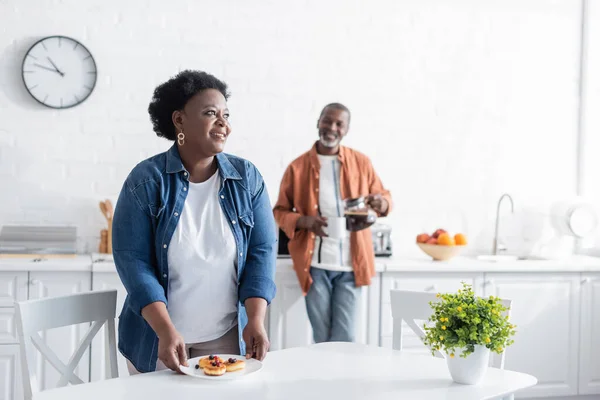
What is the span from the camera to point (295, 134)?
4094 millimetres

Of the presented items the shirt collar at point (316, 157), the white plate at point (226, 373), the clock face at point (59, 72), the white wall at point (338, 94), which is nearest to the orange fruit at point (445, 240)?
the white wall at point (338, 94)

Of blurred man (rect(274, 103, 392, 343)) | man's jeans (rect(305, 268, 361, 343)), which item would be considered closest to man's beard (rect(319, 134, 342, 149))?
blurred man (rect(274, 103, 392, 343))

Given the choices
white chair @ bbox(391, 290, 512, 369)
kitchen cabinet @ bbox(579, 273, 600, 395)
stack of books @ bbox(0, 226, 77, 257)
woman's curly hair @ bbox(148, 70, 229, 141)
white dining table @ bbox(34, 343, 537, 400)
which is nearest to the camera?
white dining table @ bbox(34, 343, 537, 400)

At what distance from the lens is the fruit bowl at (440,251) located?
388 centimetres

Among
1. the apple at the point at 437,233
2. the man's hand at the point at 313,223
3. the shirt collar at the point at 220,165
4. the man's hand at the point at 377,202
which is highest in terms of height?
the shirt collar at the point at 220,165

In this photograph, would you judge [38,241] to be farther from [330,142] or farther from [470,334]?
[470,334]

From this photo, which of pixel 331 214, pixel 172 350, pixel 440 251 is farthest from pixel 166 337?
pixel 440 251

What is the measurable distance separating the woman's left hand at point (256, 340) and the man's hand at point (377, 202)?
1.60 m

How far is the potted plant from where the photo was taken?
1688mm

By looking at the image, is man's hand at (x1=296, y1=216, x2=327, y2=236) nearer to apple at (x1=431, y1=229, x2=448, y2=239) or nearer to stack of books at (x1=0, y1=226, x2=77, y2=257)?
apple at (x1=431, y1=229, x2=448, y2=239)

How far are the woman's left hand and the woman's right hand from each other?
0.58ft

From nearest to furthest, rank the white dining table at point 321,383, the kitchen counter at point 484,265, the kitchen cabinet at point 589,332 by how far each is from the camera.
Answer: the white dining table at point 321,383
the kitchen counter at point 484,265
the kitchen cabinet at point 589,332

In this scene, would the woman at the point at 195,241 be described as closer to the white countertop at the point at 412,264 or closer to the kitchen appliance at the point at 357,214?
the kitchen appliance at the point at 357,214

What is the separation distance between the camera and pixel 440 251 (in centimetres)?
389
